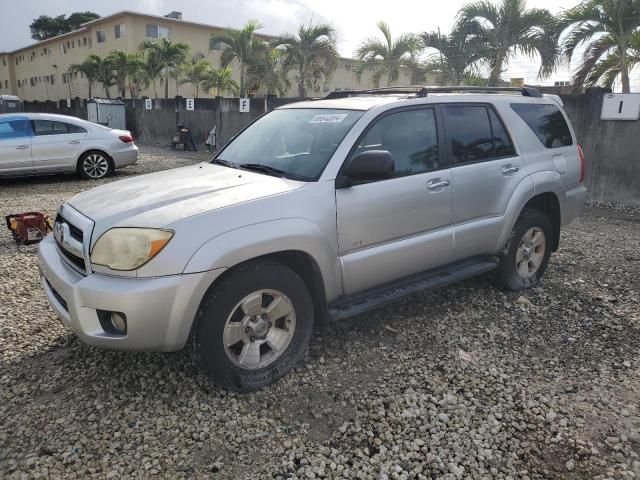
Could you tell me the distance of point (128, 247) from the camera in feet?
8.96

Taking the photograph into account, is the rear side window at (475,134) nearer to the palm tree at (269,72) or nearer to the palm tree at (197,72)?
the palm tree at (269,72)

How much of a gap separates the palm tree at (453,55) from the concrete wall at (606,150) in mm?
8199

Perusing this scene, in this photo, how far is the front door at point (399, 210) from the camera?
3.37 metres

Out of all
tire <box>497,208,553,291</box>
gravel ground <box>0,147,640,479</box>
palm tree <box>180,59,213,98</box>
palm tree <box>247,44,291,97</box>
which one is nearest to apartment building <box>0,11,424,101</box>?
palm tree <box>180,59,213,98</box>

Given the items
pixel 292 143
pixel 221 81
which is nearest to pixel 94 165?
pixel 292 143

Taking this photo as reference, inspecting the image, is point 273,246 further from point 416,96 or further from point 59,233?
point 416,96

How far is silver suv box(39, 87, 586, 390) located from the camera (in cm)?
276

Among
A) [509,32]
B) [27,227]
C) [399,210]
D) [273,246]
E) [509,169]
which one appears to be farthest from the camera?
[509,32]

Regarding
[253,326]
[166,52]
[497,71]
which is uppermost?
[166,52]

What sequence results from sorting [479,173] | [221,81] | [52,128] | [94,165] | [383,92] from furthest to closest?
[221,81] → [94,165] → [52,128] → [383,92] → [479,173]

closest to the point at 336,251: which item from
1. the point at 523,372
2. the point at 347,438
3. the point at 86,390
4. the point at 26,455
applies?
the point at 347,438

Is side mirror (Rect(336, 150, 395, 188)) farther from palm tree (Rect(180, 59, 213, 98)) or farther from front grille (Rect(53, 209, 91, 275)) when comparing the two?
palm tree (Rect(180, 59, 213, 98))

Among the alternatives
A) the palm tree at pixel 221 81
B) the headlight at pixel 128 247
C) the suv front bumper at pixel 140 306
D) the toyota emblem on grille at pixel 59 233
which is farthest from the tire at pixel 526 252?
the palm tree at pixel 221 81

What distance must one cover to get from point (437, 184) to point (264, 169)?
129 centimetres
